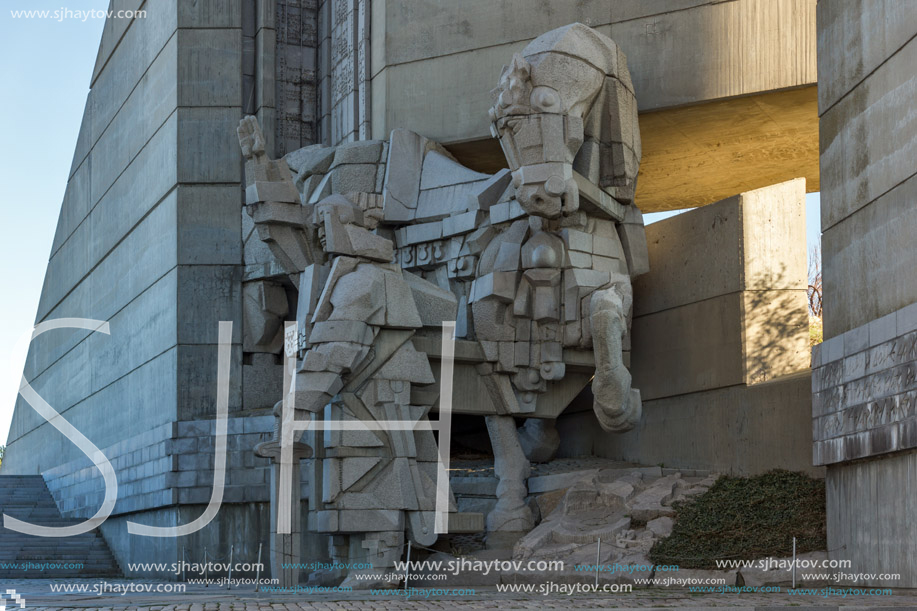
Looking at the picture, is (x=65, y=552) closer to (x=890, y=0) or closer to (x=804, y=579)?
(x=804, y=579)

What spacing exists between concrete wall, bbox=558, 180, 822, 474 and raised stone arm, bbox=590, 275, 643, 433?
1703mm

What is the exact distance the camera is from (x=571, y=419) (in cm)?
1956

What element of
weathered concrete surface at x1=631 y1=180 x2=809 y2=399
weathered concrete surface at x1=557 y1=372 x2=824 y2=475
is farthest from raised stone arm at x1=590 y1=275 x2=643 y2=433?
weathered concrete surface at x1=631 y1=180 x2=809 y2=399

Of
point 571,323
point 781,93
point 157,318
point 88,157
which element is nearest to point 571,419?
point 571,323

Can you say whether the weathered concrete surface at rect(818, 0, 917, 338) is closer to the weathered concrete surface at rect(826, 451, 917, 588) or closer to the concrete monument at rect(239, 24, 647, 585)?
the weathered concrete surface at rect(826, 451, 917, 588)

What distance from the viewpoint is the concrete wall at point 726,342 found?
16.1m

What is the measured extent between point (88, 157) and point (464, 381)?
49.7 ft

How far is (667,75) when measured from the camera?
18828mm

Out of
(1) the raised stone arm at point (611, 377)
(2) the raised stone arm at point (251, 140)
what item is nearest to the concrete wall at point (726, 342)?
(1) the raised stone arm at point (611, 377)

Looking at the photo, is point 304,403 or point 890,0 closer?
point 890,0

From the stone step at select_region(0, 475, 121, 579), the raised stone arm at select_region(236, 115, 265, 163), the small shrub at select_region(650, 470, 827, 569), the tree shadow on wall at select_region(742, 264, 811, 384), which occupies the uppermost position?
the raised stone arm at select_region(236, 115, 265, 163)

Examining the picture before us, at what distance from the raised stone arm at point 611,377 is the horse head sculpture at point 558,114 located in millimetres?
1475

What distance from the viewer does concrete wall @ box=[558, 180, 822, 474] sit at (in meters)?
16.1

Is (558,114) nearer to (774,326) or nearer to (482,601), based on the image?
(774,326)
